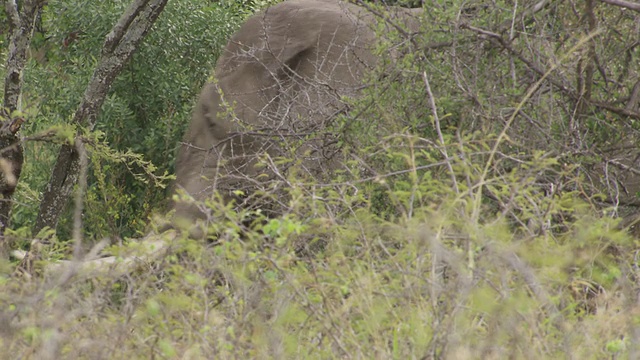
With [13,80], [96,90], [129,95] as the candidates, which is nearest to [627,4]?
[96,90]

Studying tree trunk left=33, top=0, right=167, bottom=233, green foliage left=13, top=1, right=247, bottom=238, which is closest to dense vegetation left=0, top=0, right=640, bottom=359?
tree trunk left=33, top=0, right=167, bottom=233

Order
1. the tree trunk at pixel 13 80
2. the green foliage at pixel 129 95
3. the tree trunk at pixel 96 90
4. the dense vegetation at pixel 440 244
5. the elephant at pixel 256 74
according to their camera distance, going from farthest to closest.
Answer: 1. the green foliage at pixel 129 95
2. the elephant at pixel 256 74
3. the tree trunk at pixel 96 90
4. the tree trunk at pixel 13 80
5. the dense vegetation at pixel 440 244

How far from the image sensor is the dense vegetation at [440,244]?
10.3ft

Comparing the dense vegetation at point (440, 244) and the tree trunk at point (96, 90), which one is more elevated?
the dense vegetation at point (440, 244)

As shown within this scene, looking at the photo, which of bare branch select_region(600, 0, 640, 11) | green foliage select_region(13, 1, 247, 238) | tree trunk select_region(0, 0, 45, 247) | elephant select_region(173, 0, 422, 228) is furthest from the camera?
green foliage select_region(13, 1, 247, 238)

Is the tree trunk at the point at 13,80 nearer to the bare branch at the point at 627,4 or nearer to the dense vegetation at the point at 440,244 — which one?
the dense vegetation at the point at 440,244

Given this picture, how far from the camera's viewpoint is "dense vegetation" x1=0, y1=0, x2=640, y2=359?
3.14 meters

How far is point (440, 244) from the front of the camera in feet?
10.4

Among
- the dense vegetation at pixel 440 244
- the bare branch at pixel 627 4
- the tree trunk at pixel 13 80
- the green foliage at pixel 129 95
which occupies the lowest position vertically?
the green foliage at pixel 129 95

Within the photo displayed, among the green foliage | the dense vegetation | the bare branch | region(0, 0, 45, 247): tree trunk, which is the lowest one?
the green foliage

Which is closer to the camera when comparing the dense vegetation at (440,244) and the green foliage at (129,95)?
the dense vegetation at (440,244)

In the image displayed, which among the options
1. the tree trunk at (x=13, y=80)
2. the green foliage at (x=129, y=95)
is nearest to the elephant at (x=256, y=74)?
the green foliage at (x=129, y=95)

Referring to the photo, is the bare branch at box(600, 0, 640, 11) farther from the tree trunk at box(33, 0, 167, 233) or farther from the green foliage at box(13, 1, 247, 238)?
the green foliage at box(13, 1, 247, 238)

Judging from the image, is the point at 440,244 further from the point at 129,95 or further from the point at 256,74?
the point at 129,95
